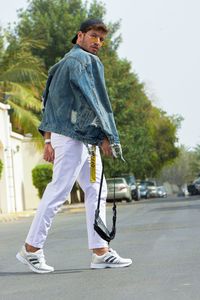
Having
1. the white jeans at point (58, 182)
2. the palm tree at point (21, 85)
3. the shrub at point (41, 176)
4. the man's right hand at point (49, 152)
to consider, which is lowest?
the white jeans at point (58, 182)

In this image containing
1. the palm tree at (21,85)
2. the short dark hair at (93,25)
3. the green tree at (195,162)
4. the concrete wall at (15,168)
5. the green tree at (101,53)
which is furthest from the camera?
the green tree at (195,162)

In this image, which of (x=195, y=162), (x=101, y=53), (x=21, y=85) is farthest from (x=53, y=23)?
(x=195, y=162)

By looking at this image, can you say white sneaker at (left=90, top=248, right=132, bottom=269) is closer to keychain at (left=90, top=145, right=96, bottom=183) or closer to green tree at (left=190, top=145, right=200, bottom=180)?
keychain at (left=90, top=145, right=96, bottom=183)

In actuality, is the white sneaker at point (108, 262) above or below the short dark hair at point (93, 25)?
below

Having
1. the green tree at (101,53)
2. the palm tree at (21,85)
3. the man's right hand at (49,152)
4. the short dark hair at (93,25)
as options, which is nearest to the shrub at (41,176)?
the palm tree at (21,85)

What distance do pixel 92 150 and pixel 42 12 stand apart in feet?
164

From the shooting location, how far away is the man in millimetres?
7512

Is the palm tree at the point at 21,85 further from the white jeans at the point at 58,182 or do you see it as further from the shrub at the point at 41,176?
the white jeans at the point at 58,182

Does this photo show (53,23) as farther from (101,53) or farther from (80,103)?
(80,103)

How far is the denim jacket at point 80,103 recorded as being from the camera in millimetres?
7477

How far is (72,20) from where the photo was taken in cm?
5341

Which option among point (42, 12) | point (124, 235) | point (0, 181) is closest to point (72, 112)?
point (124, 235)

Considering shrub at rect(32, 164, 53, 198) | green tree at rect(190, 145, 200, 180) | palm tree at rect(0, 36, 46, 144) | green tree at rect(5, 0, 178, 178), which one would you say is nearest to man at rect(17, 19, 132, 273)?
palm tree at rect(0, 36, 46, 144)

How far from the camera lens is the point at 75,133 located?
7543 millimetres
